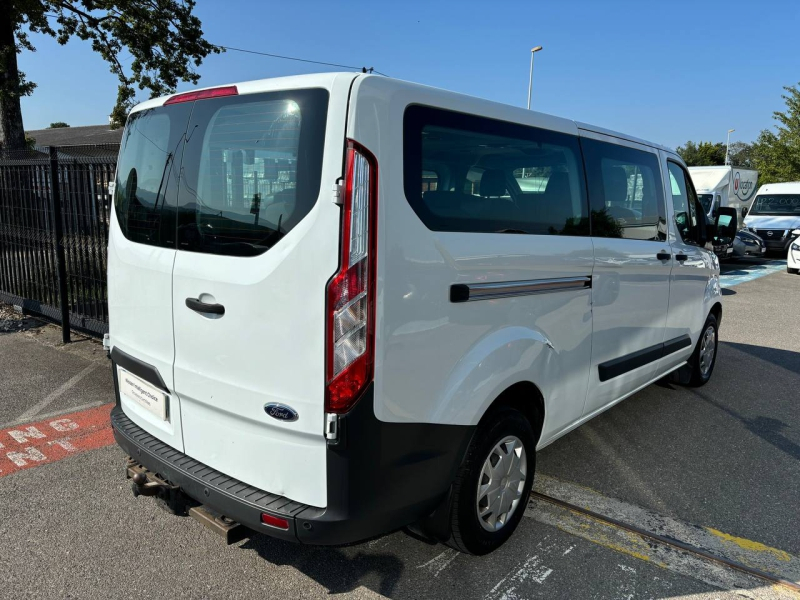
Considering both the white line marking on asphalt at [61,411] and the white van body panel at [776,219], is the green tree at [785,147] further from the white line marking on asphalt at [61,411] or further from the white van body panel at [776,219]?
the white line marking on asphalt at [61,411]

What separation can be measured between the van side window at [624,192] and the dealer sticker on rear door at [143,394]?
2.43 meters

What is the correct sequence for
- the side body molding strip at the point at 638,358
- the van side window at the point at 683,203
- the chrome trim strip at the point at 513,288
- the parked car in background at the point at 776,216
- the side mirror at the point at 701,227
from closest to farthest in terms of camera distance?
the chrome trim strip at the point at 513,288, the side body molding strip at the point at 638,358, the van side window at the point at 683,203, the side mirror at the point at 701,227, the parked car in background at the point at 776,216

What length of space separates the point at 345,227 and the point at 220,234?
636 millimetres

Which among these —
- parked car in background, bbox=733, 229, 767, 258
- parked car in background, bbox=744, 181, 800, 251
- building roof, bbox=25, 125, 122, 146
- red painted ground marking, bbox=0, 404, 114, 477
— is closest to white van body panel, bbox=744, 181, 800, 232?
parked car in background, bbox=744, 181, 800, 251

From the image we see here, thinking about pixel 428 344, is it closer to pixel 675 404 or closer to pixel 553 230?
pixel 553 230

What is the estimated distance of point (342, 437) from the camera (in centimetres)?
207

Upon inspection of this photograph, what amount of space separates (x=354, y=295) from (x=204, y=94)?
1.21 meters

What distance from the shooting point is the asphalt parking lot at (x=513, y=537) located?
2615 mm

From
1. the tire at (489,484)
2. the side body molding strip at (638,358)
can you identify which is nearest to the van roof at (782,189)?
the side body molding strip at (638,358)

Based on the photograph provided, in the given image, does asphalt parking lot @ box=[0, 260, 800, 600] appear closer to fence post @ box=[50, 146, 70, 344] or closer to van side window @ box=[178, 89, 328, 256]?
fence post @ box=[50, 146, 70, 344]

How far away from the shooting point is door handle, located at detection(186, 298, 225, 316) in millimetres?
2299

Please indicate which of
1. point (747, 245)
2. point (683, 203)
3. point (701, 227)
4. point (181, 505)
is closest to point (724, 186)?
point (747, 245)

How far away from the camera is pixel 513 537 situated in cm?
299

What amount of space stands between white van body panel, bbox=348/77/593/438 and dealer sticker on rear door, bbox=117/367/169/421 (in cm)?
117
